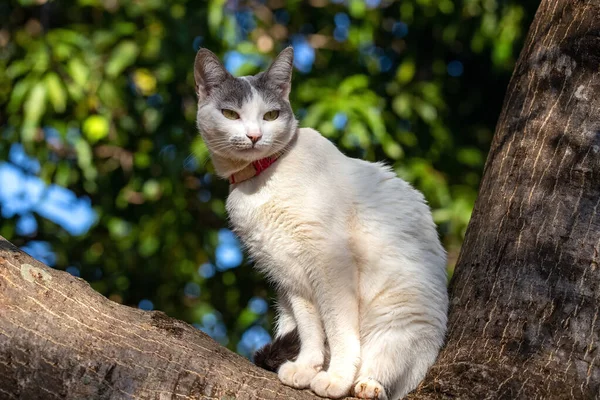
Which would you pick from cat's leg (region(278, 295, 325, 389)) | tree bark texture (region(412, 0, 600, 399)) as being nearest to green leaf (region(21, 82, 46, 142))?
cat's leg (region(278, 295, 325, 389))

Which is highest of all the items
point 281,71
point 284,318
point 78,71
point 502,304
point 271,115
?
point 281,71

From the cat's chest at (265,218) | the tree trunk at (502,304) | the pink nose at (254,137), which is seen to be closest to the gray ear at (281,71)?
the pink nose at (254,137)

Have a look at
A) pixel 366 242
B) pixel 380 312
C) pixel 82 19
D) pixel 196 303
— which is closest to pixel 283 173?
pixel 366 242

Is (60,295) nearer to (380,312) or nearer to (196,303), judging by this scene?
(380,312)

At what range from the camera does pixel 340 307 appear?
279cm

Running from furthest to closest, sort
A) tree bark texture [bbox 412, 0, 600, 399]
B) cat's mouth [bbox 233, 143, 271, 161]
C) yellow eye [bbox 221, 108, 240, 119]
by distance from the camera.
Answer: yellow eye [bbox 221, 108, 240, 119], cat's mouth [bbox 233, 143, 271, 161], tree bark texture [bbox 412, 0, 600, 399]

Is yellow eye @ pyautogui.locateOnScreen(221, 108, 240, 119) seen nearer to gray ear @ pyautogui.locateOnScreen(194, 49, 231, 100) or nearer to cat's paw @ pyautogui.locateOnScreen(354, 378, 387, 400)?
gray ear @ pyautogui.locateOnScreen(194, 49, 231, 100)

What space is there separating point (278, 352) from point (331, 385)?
1.54 ft

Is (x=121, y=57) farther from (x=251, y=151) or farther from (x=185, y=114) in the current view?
(x=251, y=151)

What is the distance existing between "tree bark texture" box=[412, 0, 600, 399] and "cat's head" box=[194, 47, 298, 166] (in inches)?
34.0

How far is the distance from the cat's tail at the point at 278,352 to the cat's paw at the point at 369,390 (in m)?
0.41

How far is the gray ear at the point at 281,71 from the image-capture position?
3426mm

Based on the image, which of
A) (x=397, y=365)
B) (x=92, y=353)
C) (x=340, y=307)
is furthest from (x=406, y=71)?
(x=92, y=353)

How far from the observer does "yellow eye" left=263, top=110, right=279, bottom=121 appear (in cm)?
329
